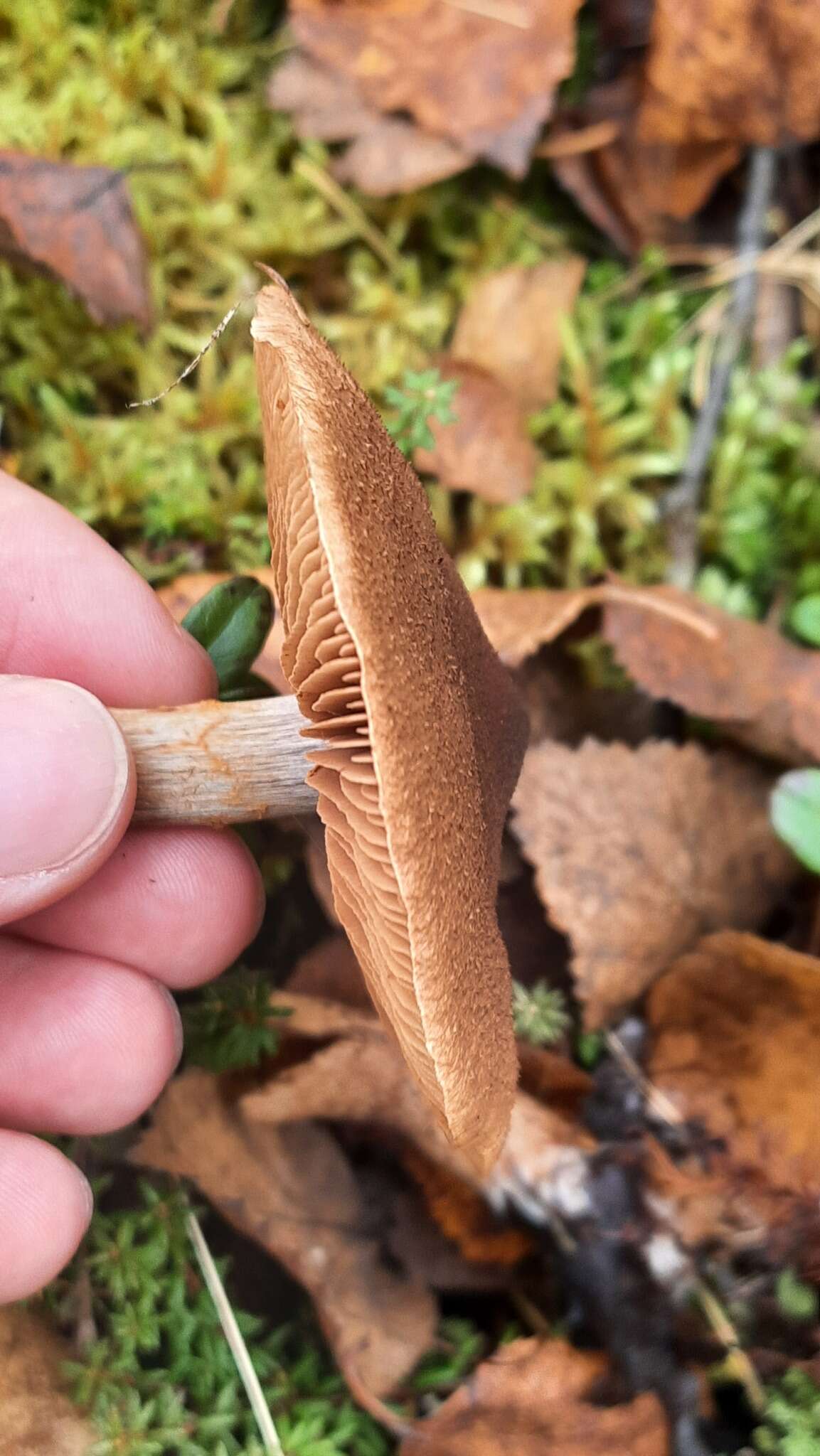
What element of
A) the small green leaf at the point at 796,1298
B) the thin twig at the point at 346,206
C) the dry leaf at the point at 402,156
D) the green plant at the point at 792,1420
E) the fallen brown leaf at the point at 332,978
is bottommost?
the green plant at the point at 792,1420

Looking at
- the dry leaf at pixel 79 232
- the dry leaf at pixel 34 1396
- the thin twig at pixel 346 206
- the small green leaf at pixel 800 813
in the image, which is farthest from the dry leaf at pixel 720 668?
the dry leaf at pixel 34 1396

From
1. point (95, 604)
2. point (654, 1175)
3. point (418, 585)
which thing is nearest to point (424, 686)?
point (418, 585)

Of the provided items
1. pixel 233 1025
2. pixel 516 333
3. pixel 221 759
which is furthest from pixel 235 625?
pixel 516 333

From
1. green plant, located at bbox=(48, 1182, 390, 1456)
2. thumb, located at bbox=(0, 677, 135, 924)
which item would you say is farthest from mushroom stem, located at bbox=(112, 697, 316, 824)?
green plant, located at bbox=(48, 1182, 390, 1456)

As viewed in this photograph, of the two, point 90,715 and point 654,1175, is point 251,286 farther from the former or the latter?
point 654,1175

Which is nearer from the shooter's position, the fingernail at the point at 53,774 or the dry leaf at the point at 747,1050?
the fingernail at the point at 53,774

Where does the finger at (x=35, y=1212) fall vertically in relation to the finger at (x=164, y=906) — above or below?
below

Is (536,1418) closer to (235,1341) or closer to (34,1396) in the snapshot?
(235,1341)

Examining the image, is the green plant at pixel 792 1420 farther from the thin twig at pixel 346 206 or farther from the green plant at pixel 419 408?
the thin twig at pixel 346 206
